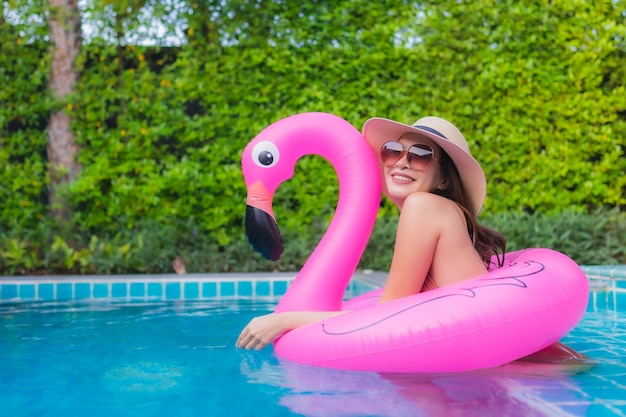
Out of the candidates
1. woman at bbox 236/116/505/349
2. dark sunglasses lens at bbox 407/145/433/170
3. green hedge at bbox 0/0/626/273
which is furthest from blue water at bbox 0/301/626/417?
green hedge at bbox 0/0/626/273

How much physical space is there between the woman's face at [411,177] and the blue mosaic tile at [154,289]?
3.56 metres

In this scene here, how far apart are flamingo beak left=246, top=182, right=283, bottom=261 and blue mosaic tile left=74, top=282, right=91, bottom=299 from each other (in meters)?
3.48

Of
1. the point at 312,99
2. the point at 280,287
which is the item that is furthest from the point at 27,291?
the point at 312,99

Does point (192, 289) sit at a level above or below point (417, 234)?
below

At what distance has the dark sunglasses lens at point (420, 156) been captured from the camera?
3018 mm

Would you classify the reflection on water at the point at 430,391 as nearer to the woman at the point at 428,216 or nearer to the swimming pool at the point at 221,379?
Answer: the swimming pool at the point at 221,379

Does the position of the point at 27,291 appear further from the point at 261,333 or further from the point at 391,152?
the point at 391,152

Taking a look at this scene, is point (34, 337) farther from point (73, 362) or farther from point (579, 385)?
point (579, 385)

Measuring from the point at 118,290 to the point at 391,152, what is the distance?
385 cm

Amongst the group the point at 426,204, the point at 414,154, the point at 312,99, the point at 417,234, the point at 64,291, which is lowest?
the point at 64,291

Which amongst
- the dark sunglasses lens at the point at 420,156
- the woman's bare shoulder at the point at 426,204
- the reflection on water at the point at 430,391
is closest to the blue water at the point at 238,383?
the reflection on water at the point at 430,391

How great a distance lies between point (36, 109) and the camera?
24.8 ft

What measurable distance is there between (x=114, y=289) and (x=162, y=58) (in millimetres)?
2788

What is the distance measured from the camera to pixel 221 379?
2.82m
